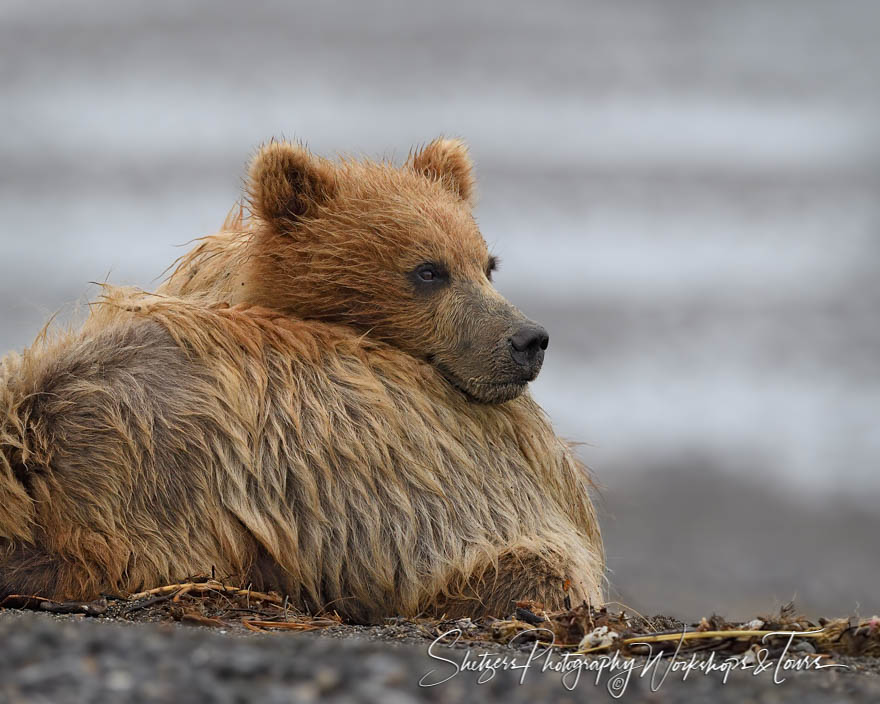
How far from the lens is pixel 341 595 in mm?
5480

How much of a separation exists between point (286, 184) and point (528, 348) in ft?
4.56

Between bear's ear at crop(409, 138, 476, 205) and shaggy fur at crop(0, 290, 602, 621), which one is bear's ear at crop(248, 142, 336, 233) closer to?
shaggy fur at crop(0, 290, 602, 621)

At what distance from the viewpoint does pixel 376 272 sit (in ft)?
20.1

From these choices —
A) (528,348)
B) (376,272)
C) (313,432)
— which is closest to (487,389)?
(528,348)

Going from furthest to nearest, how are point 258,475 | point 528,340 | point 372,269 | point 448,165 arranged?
point 448,165 → point 372,269 → point 528,340 → point 258,475

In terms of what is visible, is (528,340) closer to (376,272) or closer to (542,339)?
(542,339)

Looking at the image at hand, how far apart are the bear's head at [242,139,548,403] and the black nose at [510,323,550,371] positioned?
0.03 meters

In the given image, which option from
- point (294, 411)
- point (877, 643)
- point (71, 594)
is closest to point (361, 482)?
point (294, 411)

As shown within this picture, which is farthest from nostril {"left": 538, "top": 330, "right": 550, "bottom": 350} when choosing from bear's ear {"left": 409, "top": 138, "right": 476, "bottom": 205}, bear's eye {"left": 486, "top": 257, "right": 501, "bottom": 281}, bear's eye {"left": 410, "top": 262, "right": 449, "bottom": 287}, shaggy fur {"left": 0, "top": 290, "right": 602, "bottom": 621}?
bear's ear {"left": 409, "top": 138, "right": 476, "bottom": 205}

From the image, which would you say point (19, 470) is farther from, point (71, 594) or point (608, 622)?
point (608, 622)

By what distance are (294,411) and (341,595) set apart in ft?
2.65

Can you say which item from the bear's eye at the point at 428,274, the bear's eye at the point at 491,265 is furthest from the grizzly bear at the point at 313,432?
the bear's eye at the point at 491,265

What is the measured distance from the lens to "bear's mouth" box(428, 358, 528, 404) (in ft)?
19.6

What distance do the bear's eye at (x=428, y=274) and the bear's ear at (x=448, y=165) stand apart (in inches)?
28.8
